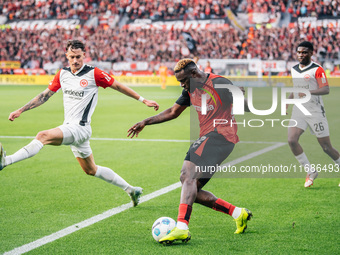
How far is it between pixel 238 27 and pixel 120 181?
3888 centimetres

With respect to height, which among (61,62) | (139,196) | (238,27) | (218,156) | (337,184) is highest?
(218,156)

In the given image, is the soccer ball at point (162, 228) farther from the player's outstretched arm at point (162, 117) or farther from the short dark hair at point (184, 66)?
the short dark hair at point (184, 66)

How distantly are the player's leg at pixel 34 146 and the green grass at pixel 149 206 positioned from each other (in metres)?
0.74

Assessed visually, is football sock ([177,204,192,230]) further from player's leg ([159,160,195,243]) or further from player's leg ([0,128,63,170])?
player's leg ([0,128,63,170])

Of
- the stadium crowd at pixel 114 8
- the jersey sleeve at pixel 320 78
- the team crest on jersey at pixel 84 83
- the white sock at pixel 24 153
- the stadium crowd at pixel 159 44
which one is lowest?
the stadium crowd at pixel 159 44

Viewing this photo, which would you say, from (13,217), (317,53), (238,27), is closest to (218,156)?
(13,217)

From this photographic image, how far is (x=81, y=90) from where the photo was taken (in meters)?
6.79

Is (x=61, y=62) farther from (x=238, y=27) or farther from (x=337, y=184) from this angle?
(x=337, y=184)

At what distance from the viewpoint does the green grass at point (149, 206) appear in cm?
507

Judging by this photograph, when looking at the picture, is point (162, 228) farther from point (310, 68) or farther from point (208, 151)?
point (310, 68)

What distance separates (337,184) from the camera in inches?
324

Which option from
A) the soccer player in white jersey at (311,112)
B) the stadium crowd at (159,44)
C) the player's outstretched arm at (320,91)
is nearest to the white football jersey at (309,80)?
the soccer player in white jersey at (311,112)

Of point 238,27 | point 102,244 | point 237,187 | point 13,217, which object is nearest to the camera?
point 102,244

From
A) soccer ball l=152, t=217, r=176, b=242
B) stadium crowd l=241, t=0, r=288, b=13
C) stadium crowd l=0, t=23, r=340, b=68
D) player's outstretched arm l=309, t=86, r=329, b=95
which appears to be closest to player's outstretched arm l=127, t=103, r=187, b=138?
soccer ball l=152, t=217, r=176, b=242
